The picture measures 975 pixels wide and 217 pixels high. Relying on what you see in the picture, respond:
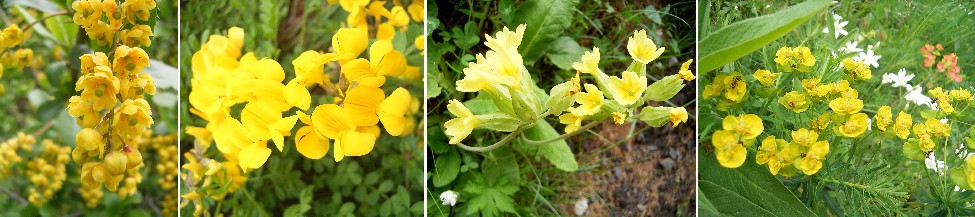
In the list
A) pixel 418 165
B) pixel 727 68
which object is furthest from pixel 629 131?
pixel 418 165

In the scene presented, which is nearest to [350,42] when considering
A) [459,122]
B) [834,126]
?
[459,122]

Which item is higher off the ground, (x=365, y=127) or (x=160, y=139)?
(x=365, y=127)

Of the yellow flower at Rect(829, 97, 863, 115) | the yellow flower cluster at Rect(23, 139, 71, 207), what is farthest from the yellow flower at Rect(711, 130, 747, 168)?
the yellow flower cluster at Rect(23, 139, 71, 207)

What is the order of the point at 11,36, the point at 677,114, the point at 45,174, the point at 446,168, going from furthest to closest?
1. the point at 45,174
2. the point at 11,36
3. the point at 446,168
4. the point at 677,114

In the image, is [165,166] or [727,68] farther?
[165,166]

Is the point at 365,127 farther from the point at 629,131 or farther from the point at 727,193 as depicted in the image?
the point at 727,193

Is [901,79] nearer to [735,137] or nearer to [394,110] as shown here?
[735,137]

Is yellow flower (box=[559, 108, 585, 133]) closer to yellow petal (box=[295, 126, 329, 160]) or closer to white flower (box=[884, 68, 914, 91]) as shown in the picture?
yellow petal (box=[295, 126, 329, 160])

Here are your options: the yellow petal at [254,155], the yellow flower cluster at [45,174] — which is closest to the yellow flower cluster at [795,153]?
the yellow petal at [254,155]
